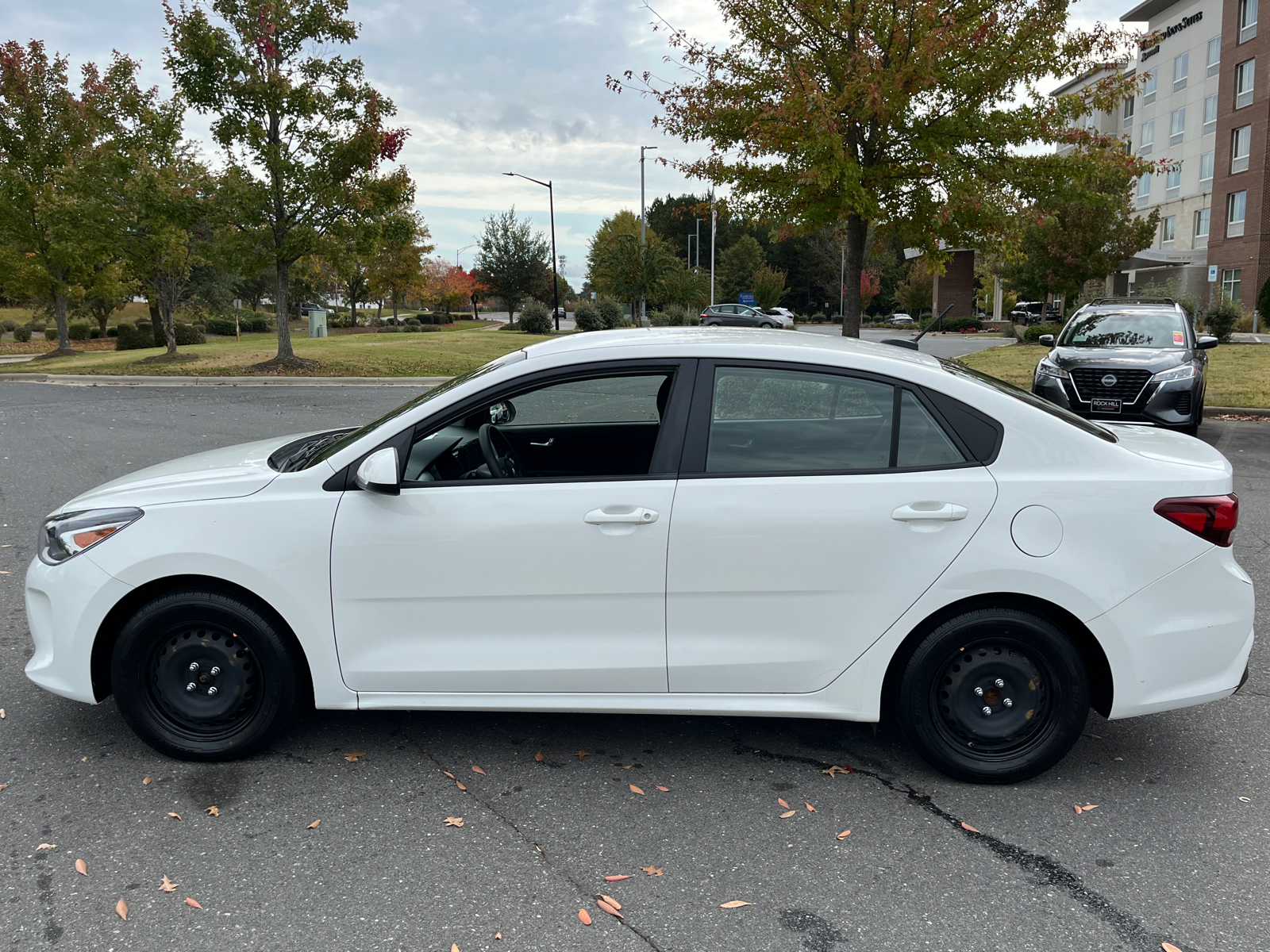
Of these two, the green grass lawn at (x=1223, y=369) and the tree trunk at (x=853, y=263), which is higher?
the tree trunk at (x=853, y=263)

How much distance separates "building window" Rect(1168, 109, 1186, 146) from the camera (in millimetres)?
54625

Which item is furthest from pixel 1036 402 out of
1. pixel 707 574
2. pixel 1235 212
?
pixel 1235 212

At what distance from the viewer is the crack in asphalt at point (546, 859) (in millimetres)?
2709

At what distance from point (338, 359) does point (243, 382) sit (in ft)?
11.2

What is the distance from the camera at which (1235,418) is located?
570 inches

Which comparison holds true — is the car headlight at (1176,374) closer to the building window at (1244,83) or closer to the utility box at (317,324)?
the utility box at (317,324)

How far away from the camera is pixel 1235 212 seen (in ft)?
152

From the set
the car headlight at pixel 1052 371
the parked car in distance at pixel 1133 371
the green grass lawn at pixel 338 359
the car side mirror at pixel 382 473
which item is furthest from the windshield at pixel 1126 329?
the green grass lawn at pixel 338 359

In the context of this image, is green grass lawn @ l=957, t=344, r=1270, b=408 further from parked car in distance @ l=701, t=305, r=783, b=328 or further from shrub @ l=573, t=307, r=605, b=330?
shrub @ l=573, t=307, r=605, b=330

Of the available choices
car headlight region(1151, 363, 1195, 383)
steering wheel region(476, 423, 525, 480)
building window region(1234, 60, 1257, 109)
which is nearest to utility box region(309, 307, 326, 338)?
car headlight region(1151, 363, 1195, 383)

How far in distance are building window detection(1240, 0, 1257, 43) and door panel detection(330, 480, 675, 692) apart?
5335cm

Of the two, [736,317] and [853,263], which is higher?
[853,263]

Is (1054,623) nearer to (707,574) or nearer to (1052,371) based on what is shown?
(707,574)

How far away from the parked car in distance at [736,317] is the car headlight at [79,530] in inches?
1617
